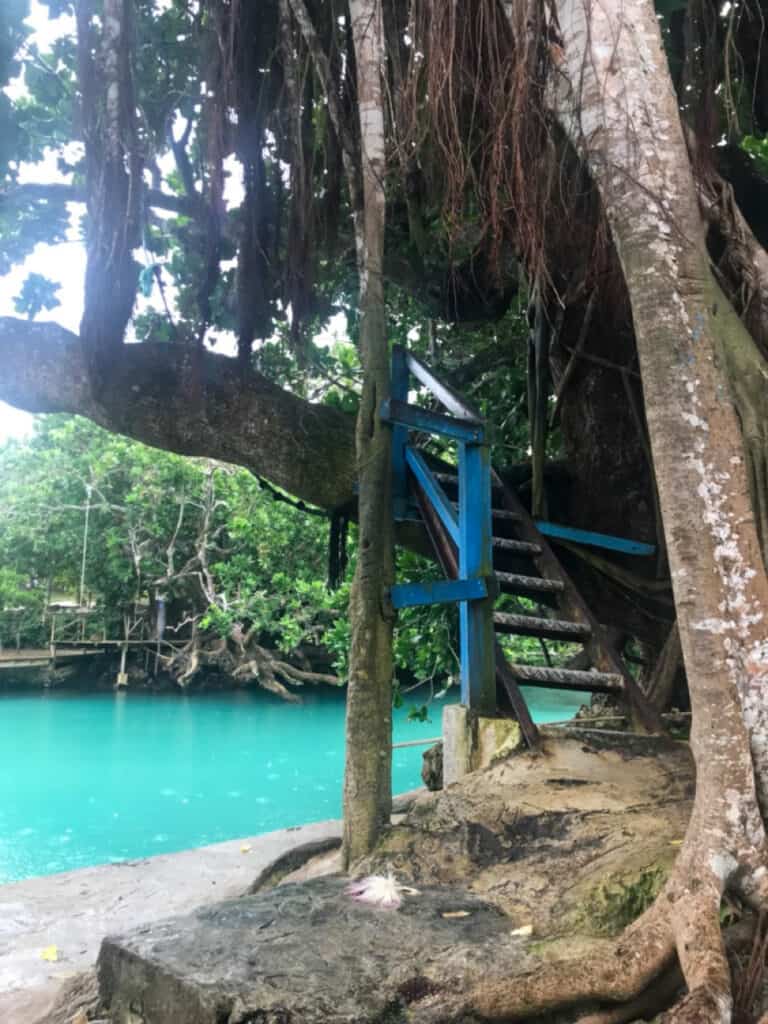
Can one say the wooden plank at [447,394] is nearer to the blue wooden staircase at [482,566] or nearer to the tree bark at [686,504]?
the blue wooden staircase at [482,566]

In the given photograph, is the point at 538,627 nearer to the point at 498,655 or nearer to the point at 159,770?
the point at 498,655

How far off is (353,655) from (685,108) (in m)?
3.19

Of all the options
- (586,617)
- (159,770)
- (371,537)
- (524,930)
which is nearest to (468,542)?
(371,537)

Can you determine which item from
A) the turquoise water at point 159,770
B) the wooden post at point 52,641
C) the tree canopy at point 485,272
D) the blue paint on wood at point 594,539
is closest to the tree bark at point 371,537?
the tree canopy at point 485,272

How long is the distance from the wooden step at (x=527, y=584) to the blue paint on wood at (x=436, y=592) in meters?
0.63

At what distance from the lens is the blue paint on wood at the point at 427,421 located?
302 centimetres

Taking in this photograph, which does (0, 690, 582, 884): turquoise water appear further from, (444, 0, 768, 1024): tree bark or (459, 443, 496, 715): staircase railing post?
(444, 0, 768, 1024): tree bark

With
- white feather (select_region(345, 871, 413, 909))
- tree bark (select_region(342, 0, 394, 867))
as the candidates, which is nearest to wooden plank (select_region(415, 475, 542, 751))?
tree bark (select_region(342, 0, 394, 867))

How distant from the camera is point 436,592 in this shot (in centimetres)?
304

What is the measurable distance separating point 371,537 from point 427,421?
0.57 metres

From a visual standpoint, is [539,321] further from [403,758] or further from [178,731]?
[178,731]

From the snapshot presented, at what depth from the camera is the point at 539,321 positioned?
486cm

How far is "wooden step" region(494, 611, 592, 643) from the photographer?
348cm

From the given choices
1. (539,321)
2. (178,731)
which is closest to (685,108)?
(539,321)
